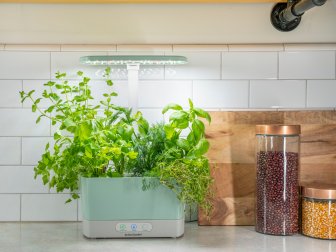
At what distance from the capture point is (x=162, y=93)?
1.60 metres

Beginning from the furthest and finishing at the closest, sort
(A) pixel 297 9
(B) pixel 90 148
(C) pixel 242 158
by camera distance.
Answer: (C) pixel 242 158 < (A) pixel 297 9 < (B) pixel 90 148

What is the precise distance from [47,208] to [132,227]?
360 millimetres

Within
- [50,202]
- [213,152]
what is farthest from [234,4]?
[50,202]

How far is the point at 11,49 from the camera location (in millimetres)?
1586

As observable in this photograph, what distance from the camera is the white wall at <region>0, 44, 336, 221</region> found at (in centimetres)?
159

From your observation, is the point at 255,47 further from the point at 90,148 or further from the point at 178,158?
the point at 90,148

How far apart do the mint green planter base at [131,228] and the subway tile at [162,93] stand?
0.39m

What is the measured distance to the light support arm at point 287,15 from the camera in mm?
1425

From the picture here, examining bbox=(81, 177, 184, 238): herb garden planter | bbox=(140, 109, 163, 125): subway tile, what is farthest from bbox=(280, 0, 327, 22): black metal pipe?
bbox=(81, 177, 184, 238): herb garden planter

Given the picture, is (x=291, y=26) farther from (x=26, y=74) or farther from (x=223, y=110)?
(x=26, y=74)

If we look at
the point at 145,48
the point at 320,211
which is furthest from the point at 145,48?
the point at 320,211

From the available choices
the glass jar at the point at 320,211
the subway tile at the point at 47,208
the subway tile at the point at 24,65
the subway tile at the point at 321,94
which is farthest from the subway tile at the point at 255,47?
the subway tile at the point at 47,208

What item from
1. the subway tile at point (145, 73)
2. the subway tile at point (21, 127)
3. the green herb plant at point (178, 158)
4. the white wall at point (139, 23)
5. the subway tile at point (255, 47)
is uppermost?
the white wall at point (139, 23)

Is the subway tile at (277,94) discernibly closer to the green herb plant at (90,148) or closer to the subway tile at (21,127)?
the green herb plant at (90,148)
